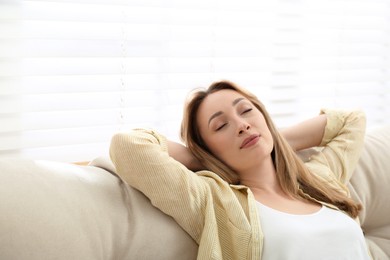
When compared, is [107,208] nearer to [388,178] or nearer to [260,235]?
[260,235]

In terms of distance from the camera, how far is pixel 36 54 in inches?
72.7

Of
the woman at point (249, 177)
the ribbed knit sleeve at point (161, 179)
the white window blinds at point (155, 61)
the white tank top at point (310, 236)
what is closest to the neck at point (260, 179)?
the woman at point (249, 177)

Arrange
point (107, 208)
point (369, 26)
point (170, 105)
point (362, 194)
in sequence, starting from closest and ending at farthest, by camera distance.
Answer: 1. point (107, 208)
2. point (362, 194)
3. point (170, 105)
4. point (369, 26)

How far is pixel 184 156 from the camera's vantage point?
1.67 meters

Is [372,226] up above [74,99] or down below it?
below

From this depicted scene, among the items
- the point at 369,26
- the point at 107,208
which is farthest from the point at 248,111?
the point at 369,26

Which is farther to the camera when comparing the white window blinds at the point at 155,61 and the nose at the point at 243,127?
the white window blinds at the point at 155,61

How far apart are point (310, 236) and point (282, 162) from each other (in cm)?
31

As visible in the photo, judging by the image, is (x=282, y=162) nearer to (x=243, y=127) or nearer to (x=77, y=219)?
(x=243, y=127)

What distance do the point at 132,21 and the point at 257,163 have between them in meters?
0.72

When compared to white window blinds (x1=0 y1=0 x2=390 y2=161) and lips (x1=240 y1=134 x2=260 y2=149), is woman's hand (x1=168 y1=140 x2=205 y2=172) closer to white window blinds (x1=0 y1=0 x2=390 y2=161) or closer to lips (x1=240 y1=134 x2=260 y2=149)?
lips (x1=240 y1=134 x2=260 y2=149)

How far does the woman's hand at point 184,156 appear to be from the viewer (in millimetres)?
1648

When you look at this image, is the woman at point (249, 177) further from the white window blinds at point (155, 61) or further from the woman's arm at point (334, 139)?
the white window blinds at point (155, 61)

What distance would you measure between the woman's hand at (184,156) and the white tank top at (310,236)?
228 mm
